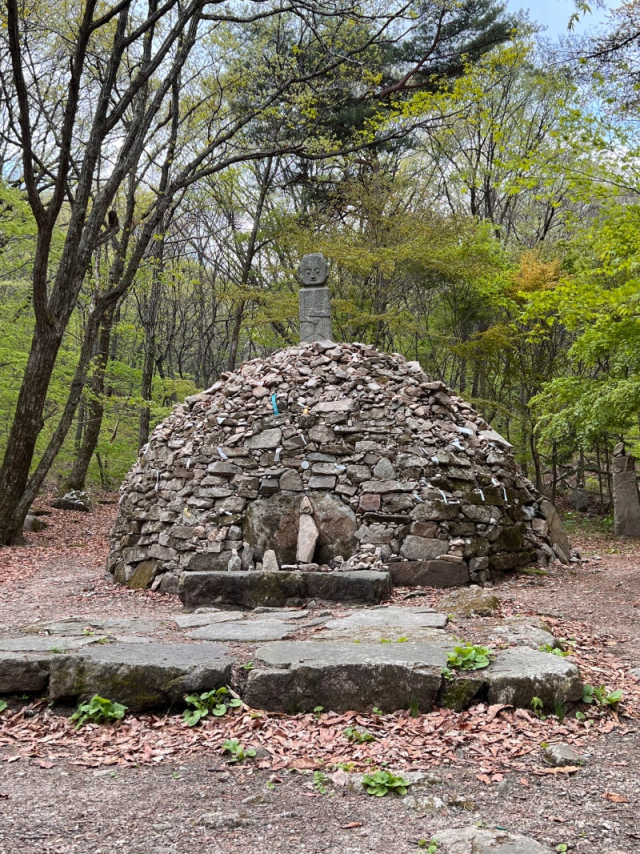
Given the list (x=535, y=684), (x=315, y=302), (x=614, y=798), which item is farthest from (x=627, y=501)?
(x=614, y=798)

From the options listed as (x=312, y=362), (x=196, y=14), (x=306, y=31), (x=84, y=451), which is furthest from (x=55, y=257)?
(x=312, y=362)

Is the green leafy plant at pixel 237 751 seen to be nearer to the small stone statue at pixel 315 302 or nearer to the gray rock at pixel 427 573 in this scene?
the gray rock at pixel 427 573

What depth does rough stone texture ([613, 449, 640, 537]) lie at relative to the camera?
A: 1201 centimetres

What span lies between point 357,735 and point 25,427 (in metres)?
7.48

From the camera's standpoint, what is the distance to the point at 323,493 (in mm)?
6414

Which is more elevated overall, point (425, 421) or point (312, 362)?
point (312, 362)

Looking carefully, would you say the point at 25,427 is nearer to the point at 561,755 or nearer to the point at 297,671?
the point at 297,671

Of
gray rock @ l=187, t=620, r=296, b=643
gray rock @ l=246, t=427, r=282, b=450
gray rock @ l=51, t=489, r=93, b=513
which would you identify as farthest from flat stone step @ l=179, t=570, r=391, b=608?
gray rock @ l=51, t=489, r=93, b=513

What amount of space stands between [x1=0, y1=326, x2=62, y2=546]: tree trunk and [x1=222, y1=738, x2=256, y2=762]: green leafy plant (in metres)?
7.18

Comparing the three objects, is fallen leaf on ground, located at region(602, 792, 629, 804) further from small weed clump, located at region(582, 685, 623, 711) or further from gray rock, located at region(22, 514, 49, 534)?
gray rock, located at region(22, 514, 49, 534)

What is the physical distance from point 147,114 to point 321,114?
22.2 feet

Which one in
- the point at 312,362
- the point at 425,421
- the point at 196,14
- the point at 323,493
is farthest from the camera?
the point at 196,14

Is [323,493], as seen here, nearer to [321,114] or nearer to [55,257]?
[55,257]

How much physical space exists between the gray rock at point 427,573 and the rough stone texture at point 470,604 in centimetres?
70
